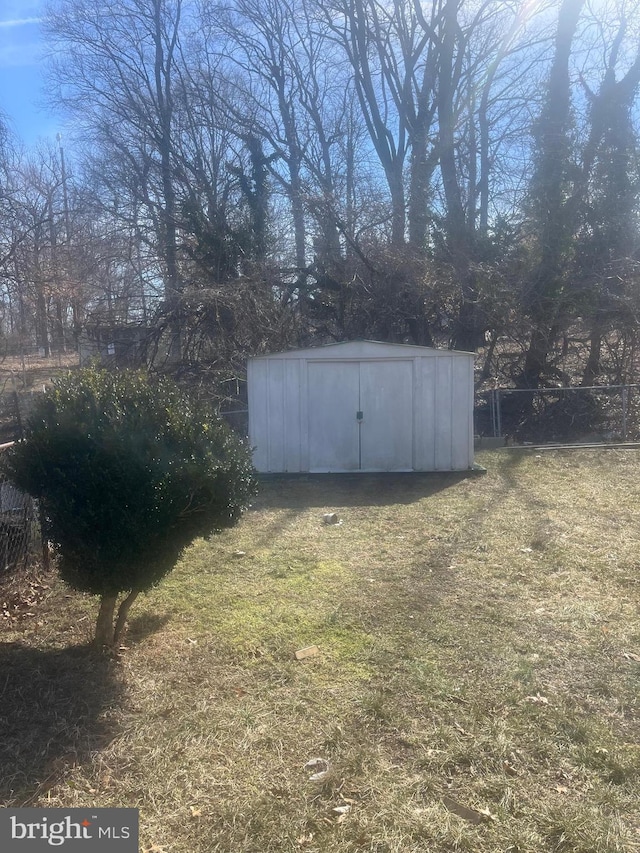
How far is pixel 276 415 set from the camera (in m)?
11.2

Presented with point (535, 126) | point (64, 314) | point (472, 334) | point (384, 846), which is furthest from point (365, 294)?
point (384, 846)

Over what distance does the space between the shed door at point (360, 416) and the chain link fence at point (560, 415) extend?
4.80 metres

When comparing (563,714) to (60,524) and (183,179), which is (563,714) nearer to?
(60,524)

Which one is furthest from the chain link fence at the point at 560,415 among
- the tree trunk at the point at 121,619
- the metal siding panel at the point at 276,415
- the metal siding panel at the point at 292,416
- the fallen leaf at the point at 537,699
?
the tree trunk at the point at 121,619

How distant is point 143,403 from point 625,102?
60.3ft

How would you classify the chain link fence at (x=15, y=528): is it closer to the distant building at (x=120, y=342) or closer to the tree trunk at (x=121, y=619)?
the tree trunk at (x=121, y=619)

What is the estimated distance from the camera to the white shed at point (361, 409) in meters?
11.1

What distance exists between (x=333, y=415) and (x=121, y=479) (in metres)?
Result: 7.45

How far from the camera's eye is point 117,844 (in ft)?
8.89

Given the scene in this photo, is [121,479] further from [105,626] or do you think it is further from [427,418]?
[427,418]

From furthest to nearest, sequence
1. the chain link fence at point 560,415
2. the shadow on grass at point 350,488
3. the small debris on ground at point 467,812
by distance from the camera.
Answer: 1. the chain link fence at point 560,415
2. the shadow on grass at point 350,488
3. the small debris on ground at point 467,812

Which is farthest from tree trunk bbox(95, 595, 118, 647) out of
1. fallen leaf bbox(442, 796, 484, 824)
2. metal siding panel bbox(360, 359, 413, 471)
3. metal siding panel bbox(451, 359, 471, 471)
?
metal siding panel bbox(451, 359, 471, 471)

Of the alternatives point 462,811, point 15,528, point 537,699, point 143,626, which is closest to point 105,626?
point 143,626

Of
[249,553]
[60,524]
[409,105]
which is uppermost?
[409,105]
